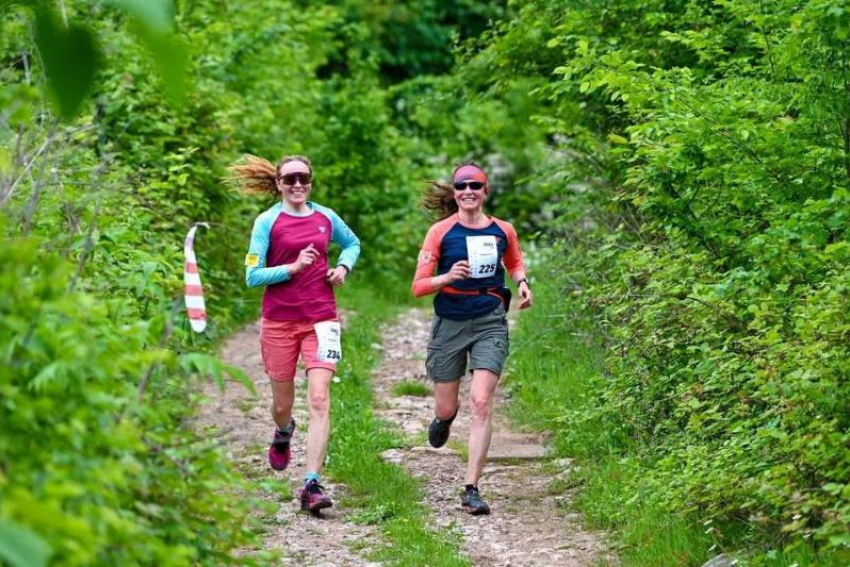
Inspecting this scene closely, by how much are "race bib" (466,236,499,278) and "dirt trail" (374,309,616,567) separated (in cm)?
147

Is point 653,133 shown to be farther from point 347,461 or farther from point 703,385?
point 347,461

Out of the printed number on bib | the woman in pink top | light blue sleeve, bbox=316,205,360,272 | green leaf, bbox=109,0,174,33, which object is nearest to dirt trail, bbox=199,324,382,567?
the woman in pink top

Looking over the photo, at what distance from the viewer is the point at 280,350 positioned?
8.77 meters

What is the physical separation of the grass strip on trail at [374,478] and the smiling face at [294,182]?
1.89 m

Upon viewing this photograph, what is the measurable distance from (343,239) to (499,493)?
76.6 inches

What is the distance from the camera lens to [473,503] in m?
8.61

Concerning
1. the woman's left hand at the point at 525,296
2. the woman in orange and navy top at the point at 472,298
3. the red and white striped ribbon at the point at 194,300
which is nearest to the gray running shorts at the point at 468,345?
the woman in orange and navy top at the point at 472,298

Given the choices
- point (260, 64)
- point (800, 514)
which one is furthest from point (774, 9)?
point (260, 64)

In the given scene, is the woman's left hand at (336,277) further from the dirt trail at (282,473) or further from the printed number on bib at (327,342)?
the dirt trail at (282,473)

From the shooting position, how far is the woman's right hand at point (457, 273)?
28.3 ft

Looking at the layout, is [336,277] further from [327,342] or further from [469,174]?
[469,174]

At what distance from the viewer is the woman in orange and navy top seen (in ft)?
28.5

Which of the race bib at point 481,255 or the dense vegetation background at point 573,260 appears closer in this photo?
the dense vegetation background at point 573,260

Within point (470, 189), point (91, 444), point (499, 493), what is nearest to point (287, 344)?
point (470, 189)
